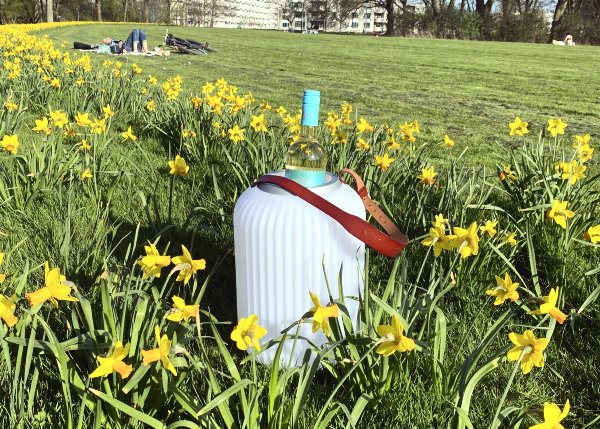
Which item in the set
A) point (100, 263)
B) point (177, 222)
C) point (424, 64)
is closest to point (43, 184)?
point (177, 222)

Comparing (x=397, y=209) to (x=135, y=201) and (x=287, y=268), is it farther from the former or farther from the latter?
(x=135, y=201)

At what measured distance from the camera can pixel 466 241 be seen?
1.43 m

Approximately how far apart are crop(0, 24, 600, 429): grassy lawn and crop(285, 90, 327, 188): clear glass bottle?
14.9 inches

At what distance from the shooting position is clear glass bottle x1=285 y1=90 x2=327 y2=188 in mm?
1589

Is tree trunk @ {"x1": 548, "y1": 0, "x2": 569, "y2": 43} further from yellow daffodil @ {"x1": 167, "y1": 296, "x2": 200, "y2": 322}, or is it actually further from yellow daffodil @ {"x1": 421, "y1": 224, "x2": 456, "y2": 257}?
yellow daffodil @ {"x1": 167, "y1": 296, "x2": 200, "y2": 322}

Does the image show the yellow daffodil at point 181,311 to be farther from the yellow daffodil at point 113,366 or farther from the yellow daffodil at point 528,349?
the yellow daffodil at point 528,349

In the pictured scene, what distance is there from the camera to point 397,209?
2539 millimetres

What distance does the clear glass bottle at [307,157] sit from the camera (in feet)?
5.21

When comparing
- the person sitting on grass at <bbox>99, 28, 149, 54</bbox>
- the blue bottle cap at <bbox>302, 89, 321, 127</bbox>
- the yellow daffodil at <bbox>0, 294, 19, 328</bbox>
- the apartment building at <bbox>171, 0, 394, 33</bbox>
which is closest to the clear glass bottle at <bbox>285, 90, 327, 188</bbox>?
the blue bottle cap at <bbox>302, 89, 321, 127</bbox>

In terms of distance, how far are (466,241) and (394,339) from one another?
476mm

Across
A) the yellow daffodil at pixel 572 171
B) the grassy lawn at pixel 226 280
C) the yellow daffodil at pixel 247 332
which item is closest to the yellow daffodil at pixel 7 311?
the grassy lawn at pixel 226 280

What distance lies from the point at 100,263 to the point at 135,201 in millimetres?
933

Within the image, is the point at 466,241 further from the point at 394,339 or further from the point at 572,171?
the point at 572,171

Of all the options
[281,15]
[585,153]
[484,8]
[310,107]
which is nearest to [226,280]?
[310,107]
